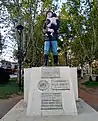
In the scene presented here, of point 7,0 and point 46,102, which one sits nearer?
point 46,102

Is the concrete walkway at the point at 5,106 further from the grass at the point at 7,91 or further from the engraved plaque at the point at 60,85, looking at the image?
the grass at the point at 7,91

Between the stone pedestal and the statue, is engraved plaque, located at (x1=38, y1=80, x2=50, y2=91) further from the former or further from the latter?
the statue

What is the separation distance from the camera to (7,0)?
111ft

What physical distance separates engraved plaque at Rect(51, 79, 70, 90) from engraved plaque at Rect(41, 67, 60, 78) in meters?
0.31

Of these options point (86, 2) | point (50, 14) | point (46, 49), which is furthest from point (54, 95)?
point (86, 2)

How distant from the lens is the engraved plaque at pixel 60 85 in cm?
1219

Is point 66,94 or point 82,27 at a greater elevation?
point 82,27

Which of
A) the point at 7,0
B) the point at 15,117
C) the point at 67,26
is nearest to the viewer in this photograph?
the point at 15,117

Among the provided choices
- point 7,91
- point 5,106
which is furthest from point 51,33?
point 7,91

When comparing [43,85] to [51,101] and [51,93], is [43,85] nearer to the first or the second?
[51,93]

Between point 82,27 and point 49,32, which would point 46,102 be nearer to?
point 49,32

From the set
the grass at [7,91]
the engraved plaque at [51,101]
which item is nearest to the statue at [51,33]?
the engraved plaque at [51,101]

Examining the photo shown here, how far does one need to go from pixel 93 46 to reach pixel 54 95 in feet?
91.1

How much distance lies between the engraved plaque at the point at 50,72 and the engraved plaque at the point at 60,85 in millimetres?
314
